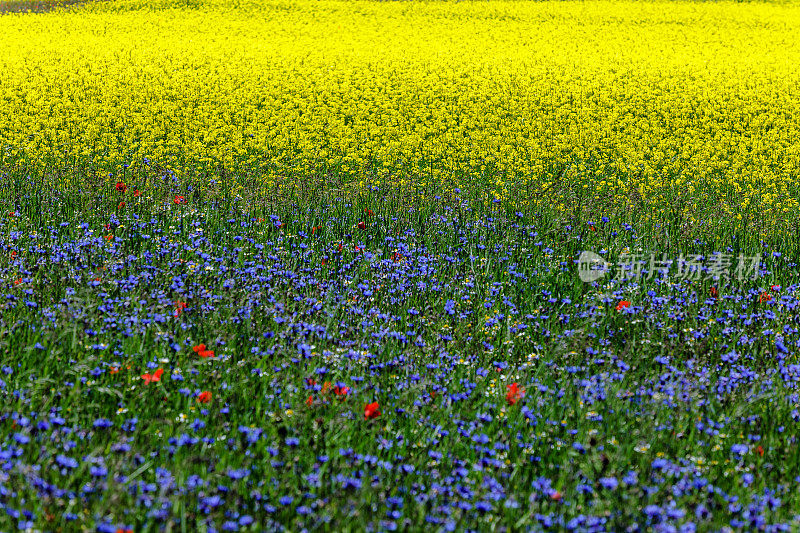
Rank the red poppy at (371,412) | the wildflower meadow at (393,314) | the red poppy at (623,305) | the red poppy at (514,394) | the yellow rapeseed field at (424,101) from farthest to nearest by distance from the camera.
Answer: the yellow rapeseed field at (424,101)
the red poppy at (623,305)
the red poppy at (514,394)
the red poppy at (371,412)
the wildflower meadow at (393,314)

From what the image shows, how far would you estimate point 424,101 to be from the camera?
1423cm

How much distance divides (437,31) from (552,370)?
1851cm

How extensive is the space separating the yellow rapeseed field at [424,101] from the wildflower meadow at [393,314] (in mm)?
96

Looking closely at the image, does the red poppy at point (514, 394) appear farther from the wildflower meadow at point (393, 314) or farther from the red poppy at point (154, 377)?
the red poppy at point (154, 377)

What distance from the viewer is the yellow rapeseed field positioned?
9844mm

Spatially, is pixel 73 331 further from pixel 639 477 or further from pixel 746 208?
pixel 746 208

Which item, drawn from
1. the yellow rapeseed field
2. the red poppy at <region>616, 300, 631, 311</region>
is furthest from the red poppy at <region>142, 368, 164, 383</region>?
the yellow rapeseed field

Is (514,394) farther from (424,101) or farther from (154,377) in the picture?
(424,101)

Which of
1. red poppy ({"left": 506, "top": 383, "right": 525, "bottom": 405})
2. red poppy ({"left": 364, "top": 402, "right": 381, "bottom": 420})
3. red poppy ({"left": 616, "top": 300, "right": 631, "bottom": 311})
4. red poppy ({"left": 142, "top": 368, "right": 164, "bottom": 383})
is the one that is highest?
red poppy ({"left": 616, "top": 300, "right": 631, "bottom": 311})

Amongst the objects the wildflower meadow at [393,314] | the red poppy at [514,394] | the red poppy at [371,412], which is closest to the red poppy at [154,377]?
the wildflower meadow at [393,314]

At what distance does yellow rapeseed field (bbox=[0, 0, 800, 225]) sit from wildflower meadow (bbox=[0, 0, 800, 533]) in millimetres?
96

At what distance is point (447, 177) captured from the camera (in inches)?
377

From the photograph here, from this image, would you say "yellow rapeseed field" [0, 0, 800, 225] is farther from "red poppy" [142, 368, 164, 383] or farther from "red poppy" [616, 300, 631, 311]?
"red poppy" [142, 368, 164, 383]

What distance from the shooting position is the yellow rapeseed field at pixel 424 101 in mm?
9844
